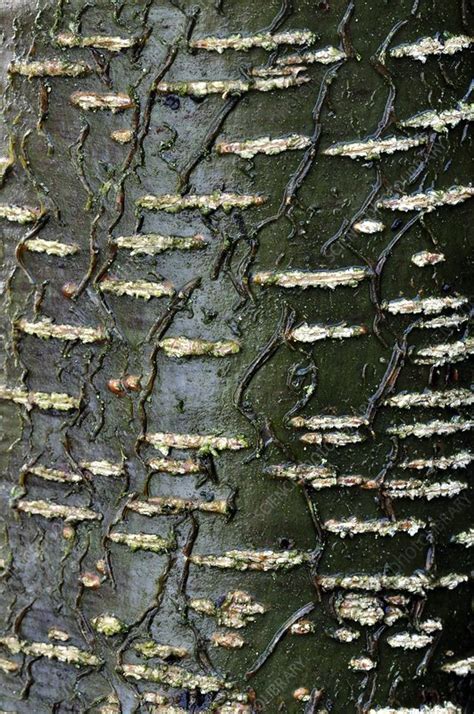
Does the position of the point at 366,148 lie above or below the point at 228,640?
above

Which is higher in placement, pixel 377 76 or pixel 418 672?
pixel 377 76

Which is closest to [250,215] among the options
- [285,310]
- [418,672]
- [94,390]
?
[285,310]

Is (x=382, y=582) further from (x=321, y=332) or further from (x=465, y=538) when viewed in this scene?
(x=321, y=332)

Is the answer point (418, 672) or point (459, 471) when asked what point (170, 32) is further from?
point (418, 672)

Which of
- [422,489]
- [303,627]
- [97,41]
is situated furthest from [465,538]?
[97,41]

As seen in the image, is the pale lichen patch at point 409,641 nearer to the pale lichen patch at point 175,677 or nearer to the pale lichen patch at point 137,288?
the pale lichen patch at point 175,677

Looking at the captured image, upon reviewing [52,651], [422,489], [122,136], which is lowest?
[52,651]

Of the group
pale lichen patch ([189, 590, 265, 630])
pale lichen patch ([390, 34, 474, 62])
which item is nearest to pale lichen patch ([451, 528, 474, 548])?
pale lichen patch ([189, 590, 265, 630])

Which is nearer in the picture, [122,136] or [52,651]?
[122,136]

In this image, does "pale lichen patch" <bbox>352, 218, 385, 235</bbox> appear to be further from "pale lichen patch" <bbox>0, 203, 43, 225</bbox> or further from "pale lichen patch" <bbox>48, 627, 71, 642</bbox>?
"pale lichen patch" <bbox>48, 627, 71, 642</bbox>
